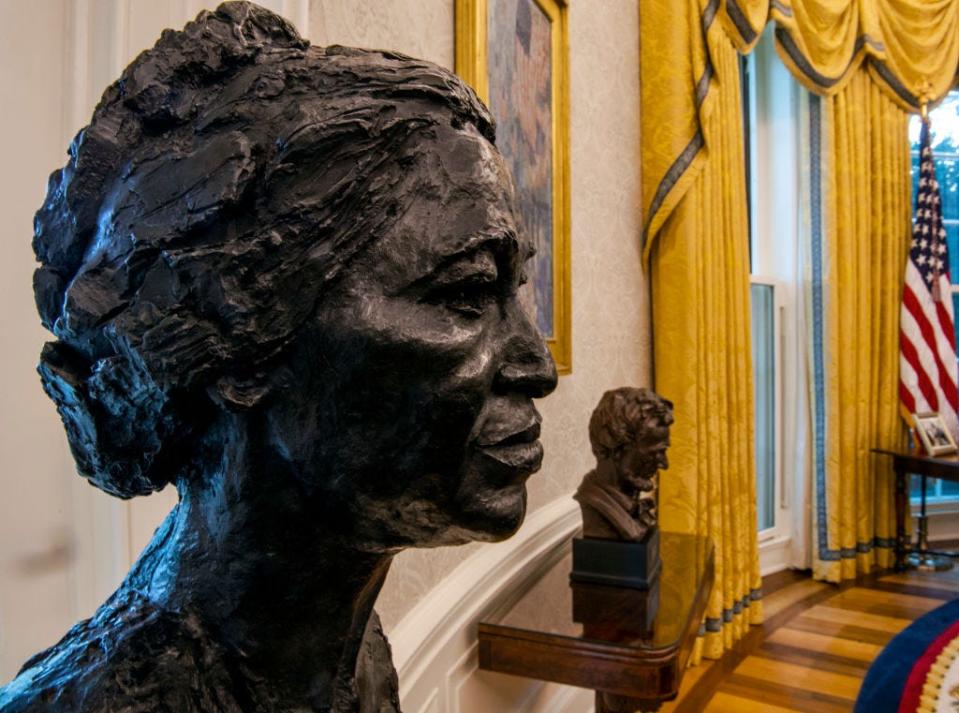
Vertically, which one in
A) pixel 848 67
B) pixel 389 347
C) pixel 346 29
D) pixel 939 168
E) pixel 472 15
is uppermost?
pixel 848 67

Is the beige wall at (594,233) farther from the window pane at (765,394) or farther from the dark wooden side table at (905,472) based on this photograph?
the dark wooden side table at (905,472)

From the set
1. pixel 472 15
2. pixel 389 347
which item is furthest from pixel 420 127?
pixel 472 15

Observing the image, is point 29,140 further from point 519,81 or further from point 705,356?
point 705,356

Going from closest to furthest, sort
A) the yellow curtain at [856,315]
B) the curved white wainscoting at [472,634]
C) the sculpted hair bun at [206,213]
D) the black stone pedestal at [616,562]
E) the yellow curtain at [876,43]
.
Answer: the sculpted hair bun at [206,213]
the curved white wainscoting at [472,634]
the black stone pedestal at [616,562]
the yellow curtain at [876,43]
the yellow curtain at [856,315]

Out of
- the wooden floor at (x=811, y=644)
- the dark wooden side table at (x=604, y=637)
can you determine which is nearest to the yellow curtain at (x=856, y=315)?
the wooden floor at (x=811, y=644)

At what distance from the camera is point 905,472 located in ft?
14.0

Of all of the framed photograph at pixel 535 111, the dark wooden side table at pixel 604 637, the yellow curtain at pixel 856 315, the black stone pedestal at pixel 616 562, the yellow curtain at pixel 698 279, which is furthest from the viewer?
the yellow curtain at pixel 856 315

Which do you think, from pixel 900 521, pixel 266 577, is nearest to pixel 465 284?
pixel 266 577

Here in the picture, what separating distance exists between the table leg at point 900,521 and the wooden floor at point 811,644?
3.3 inches

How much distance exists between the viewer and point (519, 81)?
6.51ft

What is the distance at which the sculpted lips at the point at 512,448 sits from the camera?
0.55 metres

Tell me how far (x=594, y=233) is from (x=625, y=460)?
3.64ft

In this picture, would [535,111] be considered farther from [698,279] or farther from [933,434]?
[933,434]

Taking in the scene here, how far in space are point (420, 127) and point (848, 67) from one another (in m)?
4.58
